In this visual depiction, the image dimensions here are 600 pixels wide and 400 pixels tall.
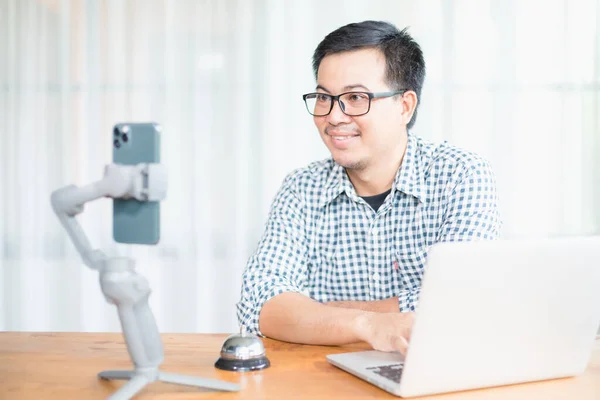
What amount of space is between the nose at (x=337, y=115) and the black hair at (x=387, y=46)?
155mm

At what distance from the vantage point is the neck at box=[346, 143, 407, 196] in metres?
2.04

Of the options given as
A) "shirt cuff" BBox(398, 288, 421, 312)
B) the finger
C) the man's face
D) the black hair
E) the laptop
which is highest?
the black hair

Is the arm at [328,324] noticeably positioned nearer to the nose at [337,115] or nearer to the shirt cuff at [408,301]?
the shirt cuff at [408,301]

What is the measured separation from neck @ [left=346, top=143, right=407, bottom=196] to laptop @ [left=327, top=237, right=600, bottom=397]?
92 cm

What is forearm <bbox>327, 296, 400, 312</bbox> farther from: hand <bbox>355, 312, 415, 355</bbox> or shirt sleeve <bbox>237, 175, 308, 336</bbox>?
hand <bbox>355, 312, 415, 355</bbox>

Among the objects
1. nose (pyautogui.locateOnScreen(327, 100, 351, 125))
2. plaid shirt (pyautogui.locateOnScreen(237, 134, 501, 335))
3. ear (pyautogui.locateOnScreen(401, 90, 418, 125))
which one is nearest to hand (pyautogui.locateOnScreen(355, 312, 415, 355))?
plaid shirt (pyautogui.locateOnScreen(237, 134, 501, 335))

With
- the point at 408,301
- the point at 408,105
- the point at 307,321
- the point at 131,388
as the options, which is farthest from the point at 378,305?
the point at 131,388

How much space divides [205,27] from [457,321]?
98.2 inches

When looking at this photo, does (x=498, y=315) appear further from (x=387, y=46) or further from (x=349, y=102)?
(x=387, y=46)

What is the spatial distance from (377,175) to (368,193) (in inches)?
2.7

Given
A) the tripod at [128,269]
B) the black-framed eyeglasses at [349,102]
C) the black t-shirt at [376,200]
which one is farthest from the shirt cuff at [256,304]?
the tripod at [128,269]

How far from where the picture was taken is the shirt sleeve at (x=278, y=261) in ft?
5.84

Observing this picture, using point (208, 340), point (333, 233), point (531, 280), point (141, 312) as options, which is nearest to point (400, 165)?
point (333, 233)

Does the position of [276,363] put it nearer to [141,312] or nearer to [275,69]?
[141,312]
